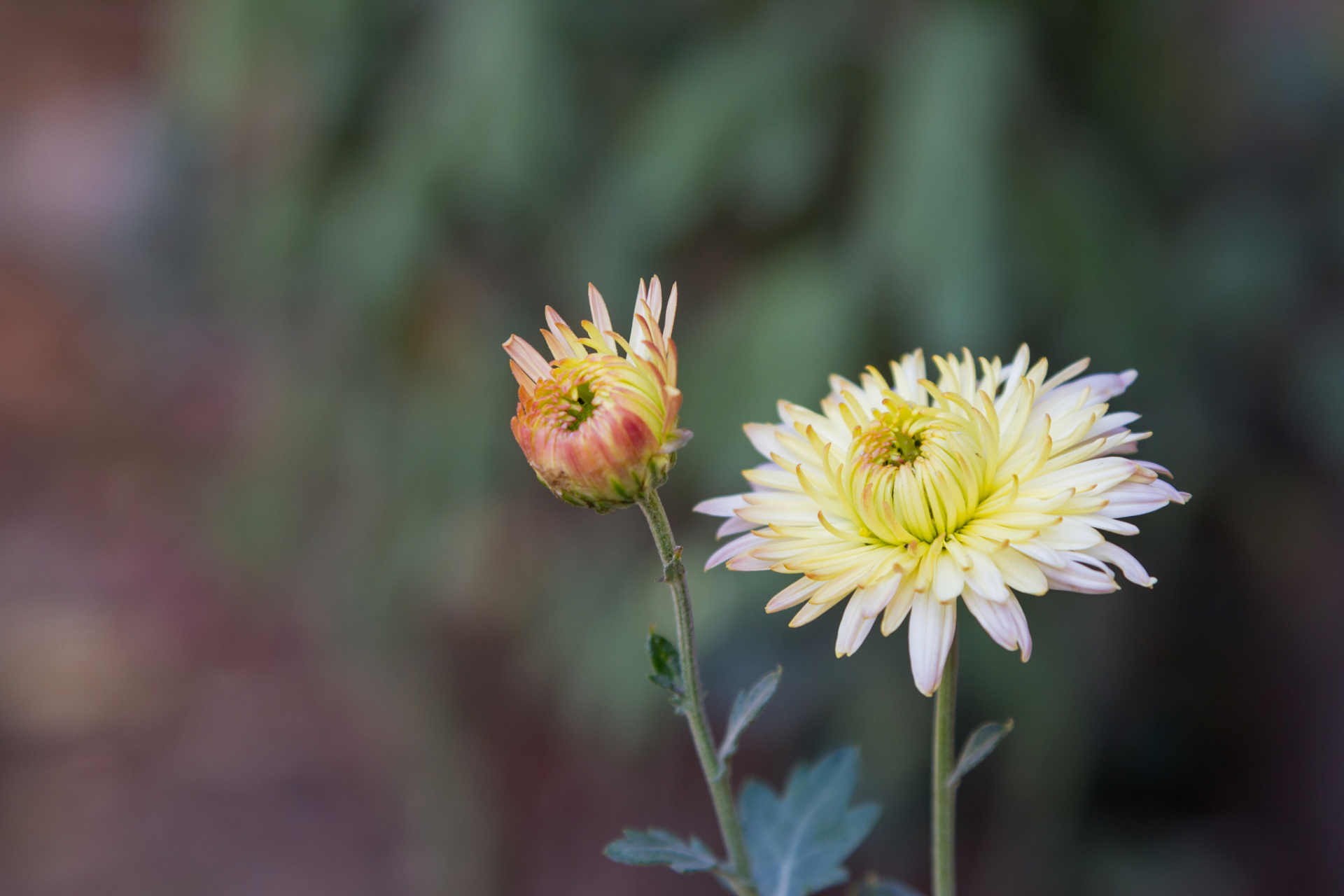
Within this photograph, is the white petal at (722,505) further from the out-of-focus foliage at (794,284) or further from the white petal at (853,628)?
the out-of-focus foliage at (794,284)

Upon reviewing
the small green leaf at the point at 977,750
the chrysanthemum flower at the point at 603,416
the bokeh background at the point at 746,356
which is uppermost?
the bokeh background at the point at 746,356

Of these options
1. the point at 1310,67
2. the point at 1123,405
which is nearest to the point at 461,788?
the point at 1123,405

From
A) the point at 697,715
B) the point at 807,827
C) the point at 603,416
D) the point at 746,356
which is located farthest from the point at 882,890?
the point at 746,356

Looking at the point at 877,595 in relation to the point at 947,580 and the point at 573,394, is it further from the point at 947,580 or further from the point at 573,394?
the point at 573,394

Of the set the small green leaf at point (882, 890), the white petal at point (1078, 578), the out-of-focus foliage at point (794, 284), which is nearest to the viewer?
the white petal at point (1078, 578)

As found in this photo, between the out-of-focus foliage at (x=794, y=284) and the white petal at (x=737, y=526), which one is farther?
the out-of-focus foliage at (x=794, y=284)

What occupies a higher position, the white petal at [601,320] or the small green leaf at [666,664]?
the white petal at [601,320]

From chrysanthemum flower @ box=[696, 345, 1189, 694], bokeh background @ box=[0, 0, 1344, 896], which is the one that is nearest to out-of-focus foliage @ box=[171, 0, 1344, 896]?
bokeh background @ box=[0, 0, 1344, 896]

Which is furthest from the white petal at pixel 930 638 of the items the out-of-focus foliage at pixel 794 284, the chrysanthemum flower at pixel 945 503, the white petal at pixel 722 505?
the out-of-focus foliage at pixel 794 284
